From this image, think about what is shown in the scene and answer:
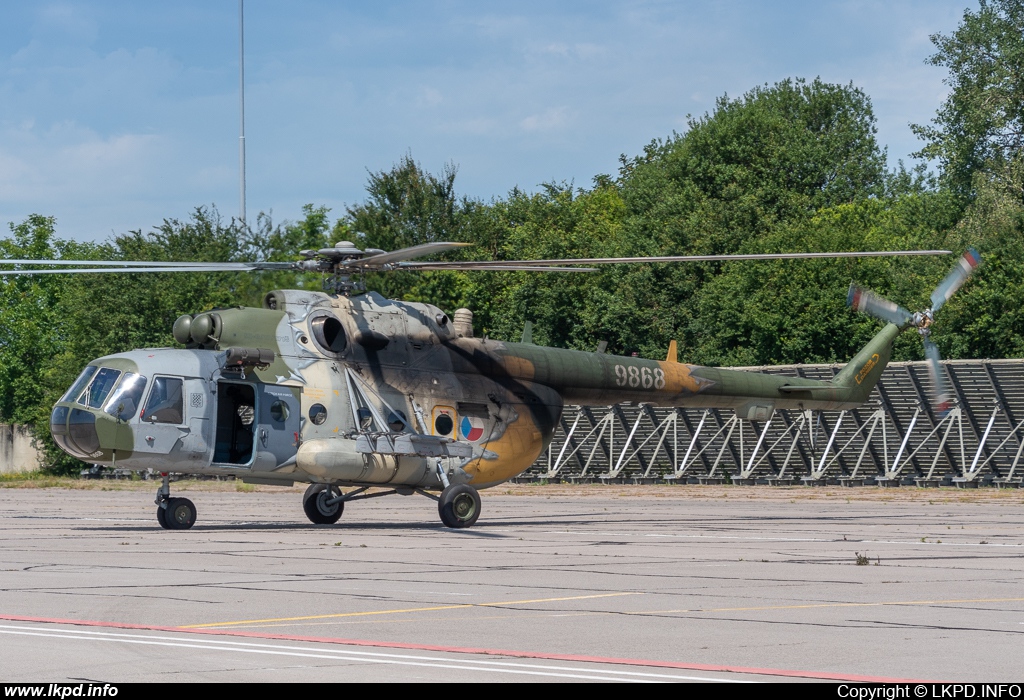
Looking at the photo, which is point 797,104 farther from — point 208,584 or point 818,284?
point 208,584

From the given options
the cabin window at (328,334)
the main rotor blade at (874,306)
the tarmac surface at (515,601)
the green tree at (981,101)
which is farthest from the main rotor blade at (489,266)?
the green tree at (981,101)

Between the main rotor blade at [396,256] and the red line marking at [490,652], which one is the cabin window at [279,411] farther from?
the red line marking at [490,652]

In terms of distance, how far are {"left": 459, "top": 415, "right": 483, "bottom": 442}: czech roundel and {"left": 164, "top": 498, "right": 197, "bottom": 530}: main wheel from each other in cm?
496

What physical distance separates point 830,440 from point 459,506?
24.5 meters

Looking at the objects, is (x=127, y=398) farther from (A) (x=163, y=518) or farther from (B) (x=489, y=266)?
(B) (x=489, y=266)

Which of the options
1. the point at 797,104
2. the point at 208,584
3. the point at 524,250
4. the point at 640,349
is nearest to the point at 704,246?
the point at 640,349

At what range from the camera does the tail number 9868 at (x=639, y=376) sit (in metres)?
25.6

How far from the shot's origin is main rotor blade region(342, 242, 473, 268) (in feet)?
59.9

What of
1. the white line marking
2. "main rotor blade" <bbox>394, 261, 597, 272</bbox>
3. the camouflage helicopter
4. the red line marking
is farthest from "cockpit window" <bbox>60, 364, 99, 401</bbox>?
the white line marking

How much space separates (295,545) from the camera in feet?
60.1

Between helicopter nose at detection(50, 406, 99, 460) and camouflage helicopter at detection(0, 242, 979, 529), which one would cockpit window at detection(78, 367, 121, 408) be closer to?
camouflage helicopter at detection(0, 242, 979, 529)

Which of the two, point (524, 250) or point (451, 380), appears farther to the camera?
point (524, 250)

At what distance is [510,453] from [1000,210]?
3576 cm

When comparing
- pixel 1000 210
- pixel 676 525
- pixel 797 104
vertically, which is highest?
pixel 797 104
